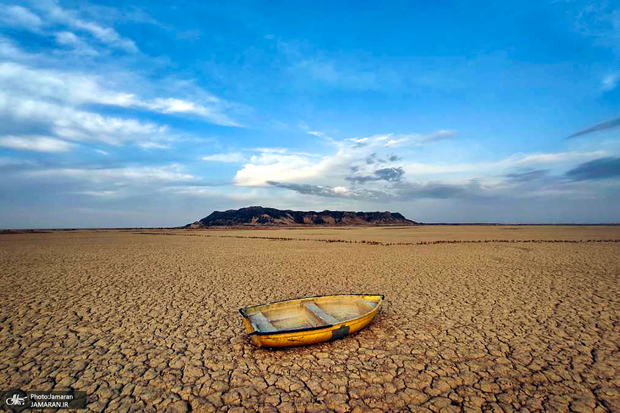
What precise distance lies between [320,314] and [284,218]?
144m

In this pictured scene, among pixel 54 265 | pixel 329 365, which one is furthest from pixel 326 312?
pixel 54 265

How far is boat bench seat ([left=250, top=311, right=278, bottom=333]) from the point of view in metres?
6.03

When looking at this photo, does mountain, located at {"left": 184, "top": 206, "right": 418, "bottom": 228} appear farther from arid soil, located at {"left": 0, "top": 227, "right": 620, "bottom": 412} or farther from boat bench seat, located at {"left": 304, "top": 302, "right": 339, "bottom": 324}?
boat bench seat, located at {"left": 304, "top": 302, "right": 339, "bottom": 324}

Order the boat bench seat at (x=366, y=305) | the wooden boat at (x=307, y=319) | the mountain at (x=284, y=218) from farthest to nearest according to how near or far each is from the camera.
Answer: the mountain at (x=284, y=218), the boat bench seat at (x=366, y=305), the wooden boat at (x=307, y=319)

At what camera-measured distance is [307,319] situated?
6.84 m

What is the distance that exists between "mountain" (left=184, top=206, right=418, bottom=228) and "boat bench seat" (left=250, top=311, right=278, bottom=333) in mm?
135623

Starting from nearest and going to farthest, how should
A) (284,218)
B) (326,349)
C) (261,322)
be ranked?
(326,349)
(261,322)
(284,218)

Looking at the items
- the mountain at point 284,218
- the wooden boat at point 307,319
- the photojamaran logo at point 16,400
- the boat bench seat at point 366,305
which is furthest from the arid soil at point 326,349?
the mountain at point 284,218

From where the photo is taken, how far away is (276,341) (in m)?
5.43

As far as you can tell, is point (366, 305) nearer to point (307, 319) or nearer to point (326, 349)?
point (307, 319)

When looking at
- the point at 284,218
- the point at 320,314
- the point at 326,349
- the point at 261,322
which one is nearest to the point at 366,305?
the point at 320,314

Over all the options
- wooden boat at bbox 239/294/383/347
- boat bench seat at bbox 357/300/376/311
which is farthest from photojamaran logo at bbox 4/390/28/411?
boat bench seat at bbox 357/300/376/311

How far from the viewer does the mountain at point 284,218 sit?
480 ft

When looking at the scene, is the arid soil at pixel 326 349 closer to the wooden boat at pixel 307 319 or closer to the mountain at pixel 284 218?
the wooden boat at pixel 307 319
